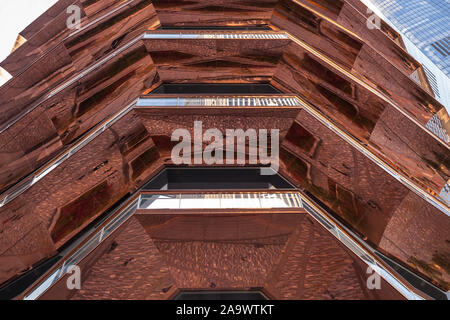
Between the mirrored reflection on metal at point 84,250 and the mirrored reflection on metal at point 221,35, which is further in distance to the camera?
the mirrored reflection on metal at point 221,35

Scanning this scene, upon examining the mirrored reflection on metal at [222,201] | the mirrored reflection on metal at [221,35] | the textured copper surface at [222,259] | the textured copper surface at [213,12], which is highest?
the textured copper surface at [213,12]

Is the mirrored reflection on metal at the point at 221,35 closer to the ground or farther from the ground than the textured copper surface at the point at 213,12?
closer to the ground

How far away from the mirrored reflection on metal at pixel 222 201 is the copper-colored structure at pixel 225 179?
0.16 ft

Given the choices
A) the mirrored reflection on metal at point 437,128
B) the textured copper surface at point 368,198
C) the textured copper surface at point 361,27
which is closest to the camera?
the textured copper surface at point 368,198

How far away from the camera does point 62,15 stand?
67.8 ft

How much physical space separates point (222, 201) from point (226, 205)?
8.1 inches

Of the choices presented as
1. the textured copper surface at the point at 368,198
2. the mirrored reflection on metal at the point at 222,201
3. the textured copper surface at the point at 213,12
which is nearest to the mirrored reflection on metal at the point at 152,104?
the textured copper surface at the point at 368,198

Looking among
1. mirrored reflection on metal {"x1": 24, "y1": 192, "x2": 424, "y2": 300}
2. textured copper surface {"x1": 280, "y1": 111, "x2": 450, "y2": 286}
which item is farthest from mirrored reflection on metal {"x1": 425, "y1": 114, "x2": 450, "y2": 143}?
mirrored reflection on metal {"x1": 24, "y1": 192, "x2": 424, "y2": 300}

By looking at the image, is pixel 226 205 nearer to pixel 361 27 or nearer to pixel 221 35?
pixel 221 35

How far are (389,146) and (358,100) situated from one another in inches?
93.7

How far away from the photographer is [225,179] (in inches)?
406

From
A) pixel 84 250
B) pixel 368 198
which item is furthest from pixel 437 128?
pixel 84 250

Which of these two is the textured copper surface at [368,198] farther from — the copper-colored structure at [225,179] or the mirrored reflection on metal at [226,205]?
the mirrored reflection on metal at [226,205]

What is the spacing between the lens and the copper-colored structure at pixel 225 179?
684 centimetres
